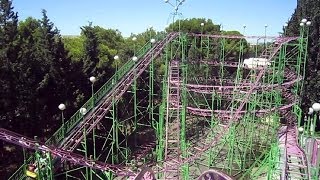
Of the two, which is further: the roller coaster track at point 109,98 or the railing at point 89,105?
the roller coaster track at point 109,98

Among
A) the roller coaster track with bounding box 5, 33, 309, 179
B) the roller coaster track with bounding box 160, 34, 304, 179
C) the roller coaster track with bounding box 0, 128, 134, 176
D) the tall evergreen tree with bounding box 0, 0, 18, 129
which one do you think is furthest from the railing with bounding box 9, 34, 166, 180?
the roller coaster track with bounding box 160, 34, 304, 179

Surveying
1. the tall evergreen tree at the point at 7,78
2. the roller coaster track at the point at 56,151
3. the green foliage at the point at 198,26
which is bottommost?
→ the roller coaster track at the point at 56,151

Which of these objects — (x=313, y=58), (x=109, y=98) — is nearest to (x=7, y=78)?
(x=109, y=98)

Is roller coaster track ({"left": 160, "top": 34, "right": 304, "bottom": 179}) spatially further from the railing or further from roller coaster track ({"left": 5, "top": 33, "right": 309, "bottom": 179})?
the railing

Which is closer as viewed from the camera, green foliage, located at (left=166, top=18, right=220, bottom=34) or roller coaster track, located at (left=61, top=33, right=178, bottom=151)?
roller coaster track, located at (left=61, top=33, right=178, bottom=151)

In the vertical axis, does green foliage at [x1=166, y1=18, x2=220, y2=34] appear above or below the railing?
above

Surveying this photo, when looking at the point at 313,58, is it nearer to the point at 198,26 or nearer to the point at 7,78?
the point at 198,26

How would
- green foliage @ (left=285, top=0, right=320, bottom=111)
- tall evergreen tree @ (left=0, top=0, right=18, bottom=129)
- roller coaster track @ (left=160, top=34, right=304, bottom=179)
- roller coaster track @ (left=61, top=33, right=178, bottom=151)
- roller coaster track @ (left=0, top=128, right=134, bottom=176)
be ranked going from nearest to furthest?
roller coaster track @ (left=0, top=128, right=134, bottom=176), roller coaster track @ (left=160, top=34, right=304, bottom=179), roller coaster track @ (left=61, top=33, right=178, bottom=151), tall evergreen tree @ (left=0, top=0, right=18, bottom=129), green foliage @ (left=285, top=0, right=320, bottom=111)

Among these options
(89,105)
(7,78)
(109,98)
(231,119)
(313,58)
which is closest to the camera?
(231,119)

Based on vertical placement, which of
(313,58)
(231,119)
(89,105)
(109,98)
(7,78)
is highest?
(313,58)

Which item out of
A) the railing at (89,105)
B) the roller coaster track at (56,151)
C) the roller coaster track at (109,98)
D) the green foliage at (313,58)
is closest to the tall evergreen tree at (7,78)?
the railing at (89,105)

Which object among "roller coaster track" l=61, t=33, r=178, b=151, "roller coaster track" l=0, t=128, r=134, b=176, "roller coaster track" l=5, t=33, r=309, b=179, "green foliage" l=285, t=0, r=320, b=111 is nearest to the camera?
"roller coaster track" l=0, t=128, r=134, b=176

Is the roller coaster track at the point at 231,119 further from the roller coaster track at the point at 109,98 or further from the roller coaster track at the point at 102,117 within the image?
the roller coaster track at the point at 109,98

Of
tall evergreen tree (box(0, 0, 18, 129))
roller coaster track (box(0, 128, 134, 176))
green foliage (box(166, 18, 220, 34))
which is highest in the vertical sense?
green foliage (box(166, 18, 220, 34))
